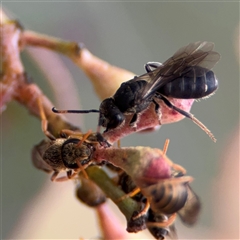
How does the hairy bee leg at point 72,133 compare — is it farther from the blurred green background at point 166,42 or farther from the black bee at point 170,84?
the blurred green background at point 166,42

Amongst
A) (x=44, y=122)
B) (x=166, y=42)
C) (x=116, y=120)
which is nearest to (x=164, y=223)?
(x=116, y=120)

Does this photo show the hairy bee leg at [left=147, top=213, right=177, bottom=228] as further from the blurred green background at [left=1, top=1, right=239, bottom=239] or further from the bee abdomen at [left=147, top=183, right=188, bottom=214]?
the blurred green background at [left=1, top=1, right=239, bottom=239]

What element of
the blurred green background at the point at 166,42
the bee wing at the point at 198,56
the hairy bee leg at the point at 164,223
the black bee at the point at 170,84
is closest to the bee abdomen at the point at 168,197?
the hairy bee leg at the point at 164,223

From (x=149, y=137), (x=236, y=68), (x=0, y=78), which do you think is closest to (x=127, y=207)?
(x=0, y=78)

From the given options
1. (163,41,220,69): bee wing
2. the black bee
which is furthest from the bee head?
(163,41,220,69): bee wing

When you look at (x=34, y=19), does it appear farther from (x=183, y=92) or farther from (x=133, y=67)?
(x=183, y=92)

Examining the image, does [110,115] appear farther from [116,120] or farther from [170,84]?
[170,84]
